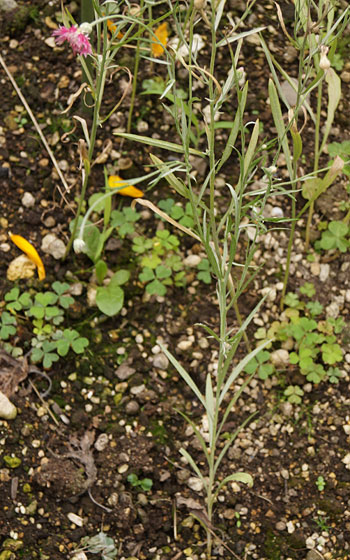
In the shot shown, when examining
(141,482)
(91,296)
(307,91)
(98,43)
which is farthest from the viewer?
(91,296)

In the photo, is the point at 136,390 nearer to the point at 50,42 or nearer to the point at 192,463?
the point at 192,463

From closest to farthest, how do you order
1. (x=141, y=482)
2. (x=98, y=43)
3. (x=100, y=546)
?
(x=98, y=43), (x=100, y=546), (x=141, y=482)

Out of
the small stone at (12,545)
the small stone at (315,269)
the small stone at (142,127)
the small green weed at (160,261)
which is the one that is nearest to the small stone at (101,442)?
the small stone at (12,545)

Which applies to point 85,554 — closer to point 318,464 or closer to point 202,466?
point 202,466

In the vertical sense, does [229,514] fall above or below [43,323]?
below

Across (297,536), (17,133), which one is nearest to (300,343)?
(297,536)

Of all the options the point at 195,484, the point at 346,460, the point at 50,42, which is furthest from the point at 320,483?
the point at 50,42
